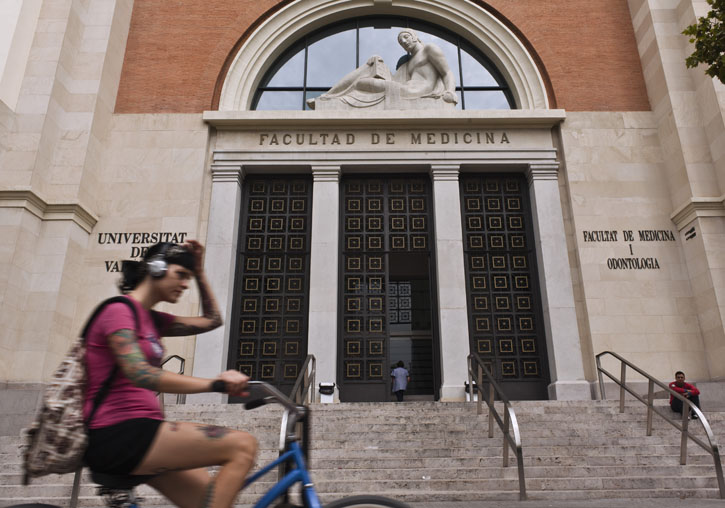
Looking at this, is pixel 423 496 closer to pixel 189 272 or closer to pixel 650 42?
pixel 189 272

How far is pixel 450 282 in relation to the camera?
12.1 metres

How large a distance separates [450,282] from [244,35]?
8.30 m

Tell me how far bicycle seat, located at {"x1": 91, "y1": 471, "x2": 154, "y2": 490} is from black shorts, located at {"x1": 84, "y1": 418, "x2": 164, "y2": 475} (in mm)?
39

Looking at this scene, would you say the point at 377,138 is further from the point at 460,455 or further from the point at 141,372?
the point at 141,372

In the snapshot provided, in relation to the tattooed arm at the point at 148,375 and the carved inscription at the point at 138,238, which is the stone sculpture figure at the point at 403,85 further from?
the tattooed arm at the point at 148,375

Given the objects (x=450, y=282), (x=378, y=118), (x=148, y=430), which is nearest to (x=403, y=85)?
(x=378, y=118)

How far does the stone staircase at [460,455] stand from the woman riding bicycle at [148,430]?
14.1 ft

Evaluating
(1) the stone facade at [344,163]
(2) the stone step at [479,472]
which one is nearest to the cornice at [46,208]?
(1) the stone facade at [344,163]

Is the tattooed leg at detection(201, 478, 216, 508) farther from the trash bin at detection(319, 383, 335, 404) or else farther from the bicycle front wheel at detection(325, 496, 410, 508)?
the trash bin at detection(319, 383, 335, 404)

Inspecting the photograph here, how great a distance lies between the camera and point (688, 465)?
700 cm

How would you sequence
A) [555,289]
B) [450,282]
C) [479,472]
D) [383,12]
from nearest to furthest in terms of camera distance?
[479,472], [555,289], [450,282], [383,12]

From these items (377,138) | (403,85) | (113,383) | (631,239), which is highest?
(403,85)

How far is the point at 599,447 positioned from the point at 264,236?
8.53 m

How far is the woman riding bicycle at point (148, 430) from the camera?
7.00 feet
